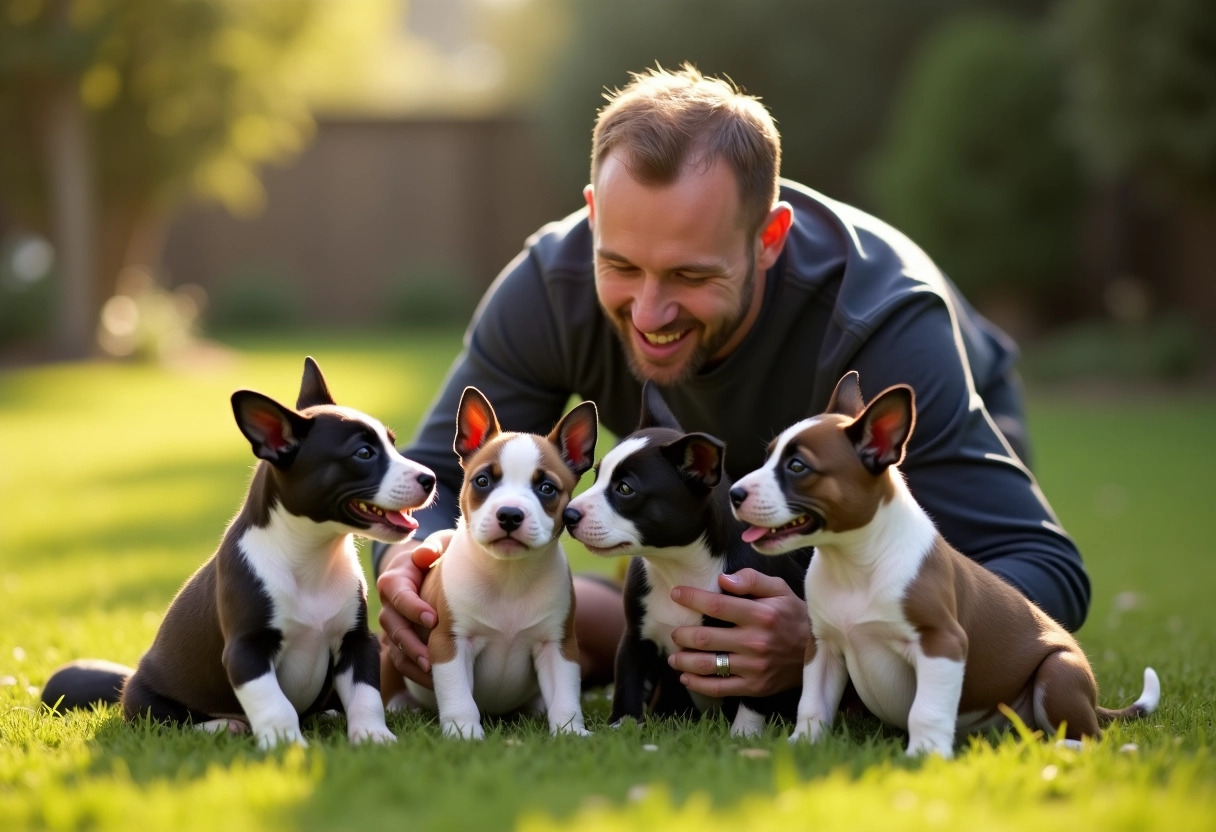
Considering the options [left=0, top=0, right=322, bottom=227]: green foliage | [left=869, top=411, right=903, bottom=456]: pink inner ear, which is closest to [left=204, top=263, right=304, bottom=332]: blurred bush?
[left=0, top=0, right=322, bottom=227]: green foliage

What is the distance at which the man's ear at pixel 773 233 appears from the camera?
450 centimetres

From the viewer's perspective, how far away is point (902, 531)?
11.7 feet

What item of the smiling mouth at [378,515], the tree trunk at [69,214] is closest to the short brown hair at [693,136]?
the smiling mouth at [378,515]

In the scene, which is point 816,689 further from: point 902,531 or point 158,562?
point 158,562

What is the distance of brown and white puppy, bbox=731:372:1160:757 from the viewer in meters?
3.47

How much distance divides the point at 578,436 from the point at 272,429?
0.96m

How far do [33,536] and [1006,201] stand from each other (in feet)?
45.0

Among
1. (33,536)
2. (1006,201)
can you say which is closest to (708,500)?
(33,536)

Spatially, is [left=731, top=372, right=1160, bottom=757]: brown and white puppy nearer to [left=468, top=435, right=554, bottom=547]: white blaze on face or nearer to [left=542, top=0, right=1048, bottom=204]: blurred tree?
[left=468, top=435, right=554, bottom=547]: white blaze on face

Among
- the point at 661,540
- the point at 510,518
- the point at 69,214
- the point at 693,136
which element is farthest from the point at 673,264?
the point at 69,214

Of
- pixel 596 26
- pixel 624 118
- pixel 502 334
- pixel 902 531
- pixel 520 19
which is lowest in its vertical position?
pixel 902 531

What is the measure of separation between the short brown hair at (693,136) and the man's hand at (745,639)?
124 centimetres

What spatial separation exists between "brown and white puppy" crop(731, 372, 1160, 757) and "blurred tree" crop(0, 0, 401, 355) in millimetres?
16501

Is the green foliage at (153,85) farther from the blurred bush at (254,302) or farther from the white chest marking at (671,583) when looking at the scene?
the white chest marking at (671,583)
